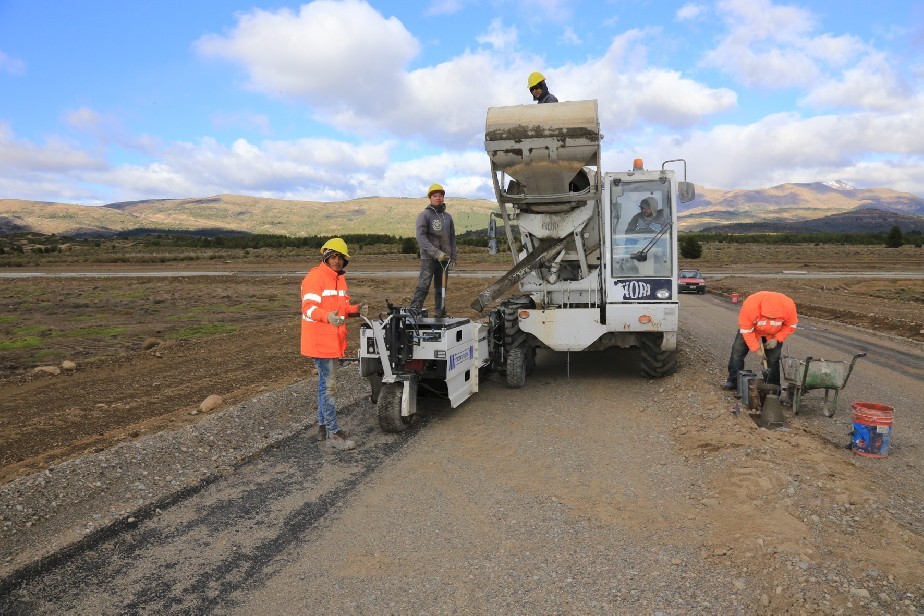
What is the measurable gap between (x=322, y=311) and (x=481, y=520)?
288 cm

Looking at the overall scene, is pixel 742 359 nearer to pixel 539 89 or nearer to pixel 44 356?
pixel 539 89

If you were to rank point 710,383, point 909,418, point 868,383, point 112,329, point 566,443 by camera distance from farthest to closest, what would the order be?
point 112,329, point 868,383, point 710,383, point 909,418, point 566,443

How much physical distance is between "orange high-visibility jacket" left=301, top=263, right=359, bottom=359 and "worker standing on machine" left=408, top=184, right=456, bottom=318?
2080mm

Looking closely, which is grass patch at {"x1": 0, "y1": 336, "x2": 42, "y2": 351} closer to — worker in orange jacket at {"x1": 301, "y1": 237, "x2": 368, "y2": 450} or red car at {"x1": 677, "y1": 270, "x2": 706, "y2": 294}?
worker in orange jacket at {"x1": 301, "y1": 237, "x2": 368, "y2": 450}

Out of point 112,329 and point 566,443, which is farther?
point 112,329

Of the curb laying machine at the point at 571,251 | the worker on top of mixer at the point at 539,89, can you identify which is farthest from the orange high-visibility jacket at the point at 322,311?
the worker on top of mixer at the point at 539,89

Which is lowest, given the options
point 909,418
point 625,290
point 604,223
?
point 909,418

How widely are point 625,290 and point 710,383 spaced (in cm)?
185

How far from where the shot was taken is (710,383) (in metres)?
9.36

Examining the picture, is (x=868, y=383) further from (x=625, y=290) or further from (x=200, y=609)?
(x=200, y=609)

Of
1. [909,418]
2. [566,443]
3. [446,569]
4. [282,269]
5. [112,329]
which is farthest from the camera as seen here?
[282,269]

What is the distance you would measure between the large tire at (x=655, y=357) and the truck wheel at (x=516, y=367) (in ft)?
6.09

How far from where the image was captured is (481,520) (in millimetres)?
4996

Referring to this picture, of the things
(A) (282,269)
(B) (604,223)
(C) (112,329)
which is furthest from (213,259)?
(B) (604,223)
